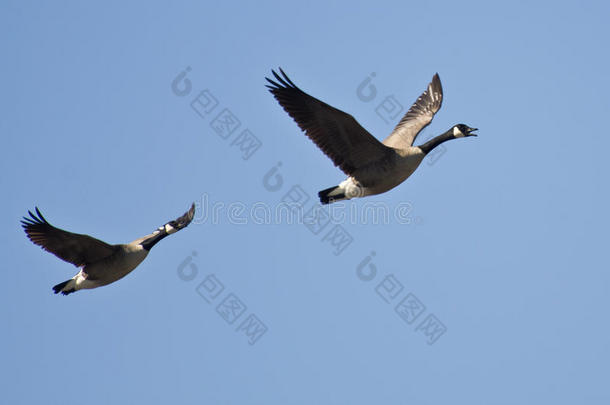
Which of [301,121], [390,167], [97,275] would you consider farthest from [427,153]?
[97,275]

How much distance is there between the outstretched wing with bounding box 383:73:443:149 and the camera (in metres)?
13.5

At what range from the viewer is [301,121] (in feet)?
37.4

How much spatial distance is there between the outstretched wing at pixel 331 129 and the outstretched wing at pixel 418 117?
1768 millimetres

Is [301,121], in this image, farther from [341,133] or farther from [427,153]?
[427,153]

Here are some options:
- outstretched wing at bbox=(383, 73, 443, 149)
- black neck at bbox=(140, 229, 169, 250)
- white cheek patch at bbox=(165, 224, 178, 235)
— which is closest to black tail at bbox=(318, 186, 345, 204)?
outstretched wing at bbox=(383, 73, 443, 149)

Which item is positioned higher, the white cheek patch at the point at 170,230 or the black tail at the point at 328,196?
the white cheek patch at the point at 170,230

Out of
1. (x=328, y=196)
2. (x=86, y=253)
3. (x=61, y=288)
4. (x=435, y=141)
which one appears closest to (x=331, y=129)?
(x=328, y=196)

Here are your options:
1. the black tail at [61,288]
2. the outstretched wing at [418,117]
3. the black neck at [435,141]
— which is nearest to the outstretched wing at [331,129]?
Answer: the black neck at [435,141]

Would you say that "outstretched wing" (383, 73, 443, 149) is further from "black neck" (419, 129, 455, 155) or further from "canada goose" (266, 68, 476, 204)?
"canada goose" (266, 68, 476, 204)

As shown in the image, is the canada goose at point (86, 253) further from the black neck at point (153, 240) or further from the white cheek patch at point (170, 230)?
the white cheek patch at point (170, 230)

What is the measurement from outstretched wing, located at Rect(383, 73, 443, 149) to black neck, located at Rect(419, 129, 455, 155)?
88 centimetres

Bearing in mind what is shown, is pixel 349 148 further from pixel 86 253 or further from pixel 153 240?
pixel 86 253

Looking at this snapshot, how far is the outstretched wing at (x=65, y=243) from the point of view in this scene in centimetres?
1218

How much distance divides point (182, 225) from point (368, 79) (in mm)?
4056
